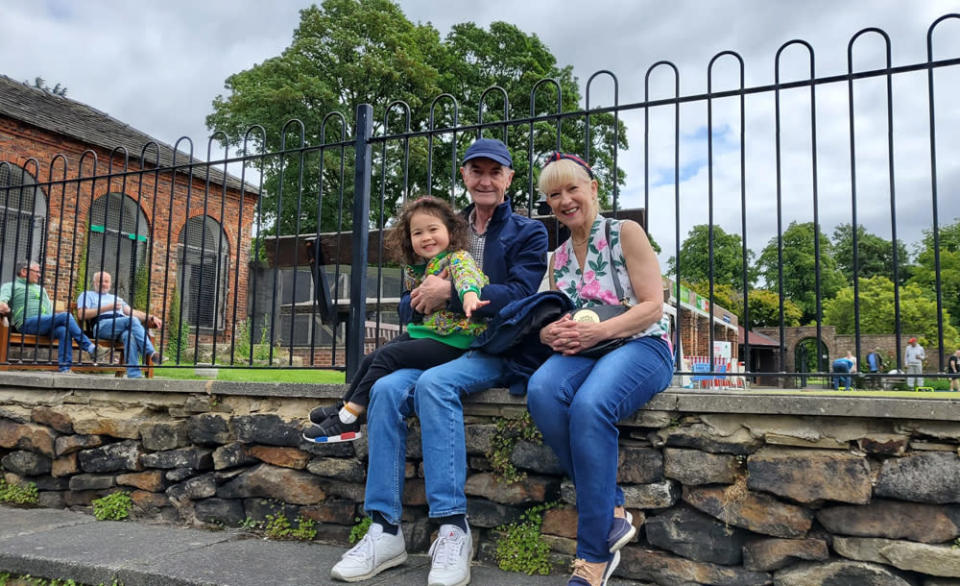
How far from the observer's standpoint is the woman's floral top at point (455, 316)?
2.93 m

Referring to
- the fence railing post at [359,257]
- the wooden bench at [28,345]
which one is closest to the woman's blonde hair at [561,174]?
the fence railing post at [359,257]

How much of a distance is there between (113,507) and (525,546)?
2556 mm

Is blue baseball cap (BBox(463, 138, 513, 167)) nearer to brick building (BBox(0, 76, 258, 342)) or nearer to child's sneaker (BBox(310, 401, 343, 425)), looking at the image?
child's sneaker (BBox(310, 401, 343, 425))

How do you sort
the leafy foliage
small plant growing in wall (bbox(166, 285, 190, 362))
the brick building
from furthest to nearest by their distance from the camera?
the brick building < small plant growing in wall (bbox(166, 285, 190, 362)) < the leafy foliage

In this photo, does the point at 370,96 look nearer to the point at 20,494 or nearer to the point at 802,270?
the point at 20,494

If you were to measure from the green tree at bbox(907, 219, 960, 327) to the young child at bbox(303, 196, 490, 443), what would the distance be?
35.6 metres

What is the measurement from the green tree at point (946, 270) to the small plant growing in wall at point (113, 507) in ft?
119

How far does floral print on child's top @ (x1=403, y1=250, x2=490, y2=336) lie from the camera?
2.91 meters

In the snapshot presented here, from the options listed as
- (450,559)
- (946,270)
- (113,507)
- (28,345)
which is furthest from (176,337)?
(946,270)

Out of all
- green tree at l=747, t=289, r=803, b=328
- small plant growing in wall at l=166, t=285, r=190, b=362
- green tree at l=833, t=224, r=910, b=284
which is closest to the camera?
small plant growing in wall at l=166, t=285, r=190, b=362

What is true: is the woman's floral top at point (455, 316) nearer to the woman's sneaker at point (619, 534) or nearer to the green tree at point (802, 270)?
the woman's sneaker at point (619, 534)

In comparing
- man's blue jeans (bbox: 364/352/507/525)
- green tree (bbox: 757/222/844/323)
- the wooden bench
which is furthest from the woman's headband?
green tree (bbox: 757/222/844/323)

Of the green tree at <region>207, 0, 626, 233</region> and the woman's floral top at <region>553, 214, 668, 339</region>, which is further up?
the green tree at <region>207, 0, 626, 233</region>

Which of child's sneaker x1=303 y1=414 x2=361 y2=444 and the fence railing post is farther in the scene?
the fence railing post
